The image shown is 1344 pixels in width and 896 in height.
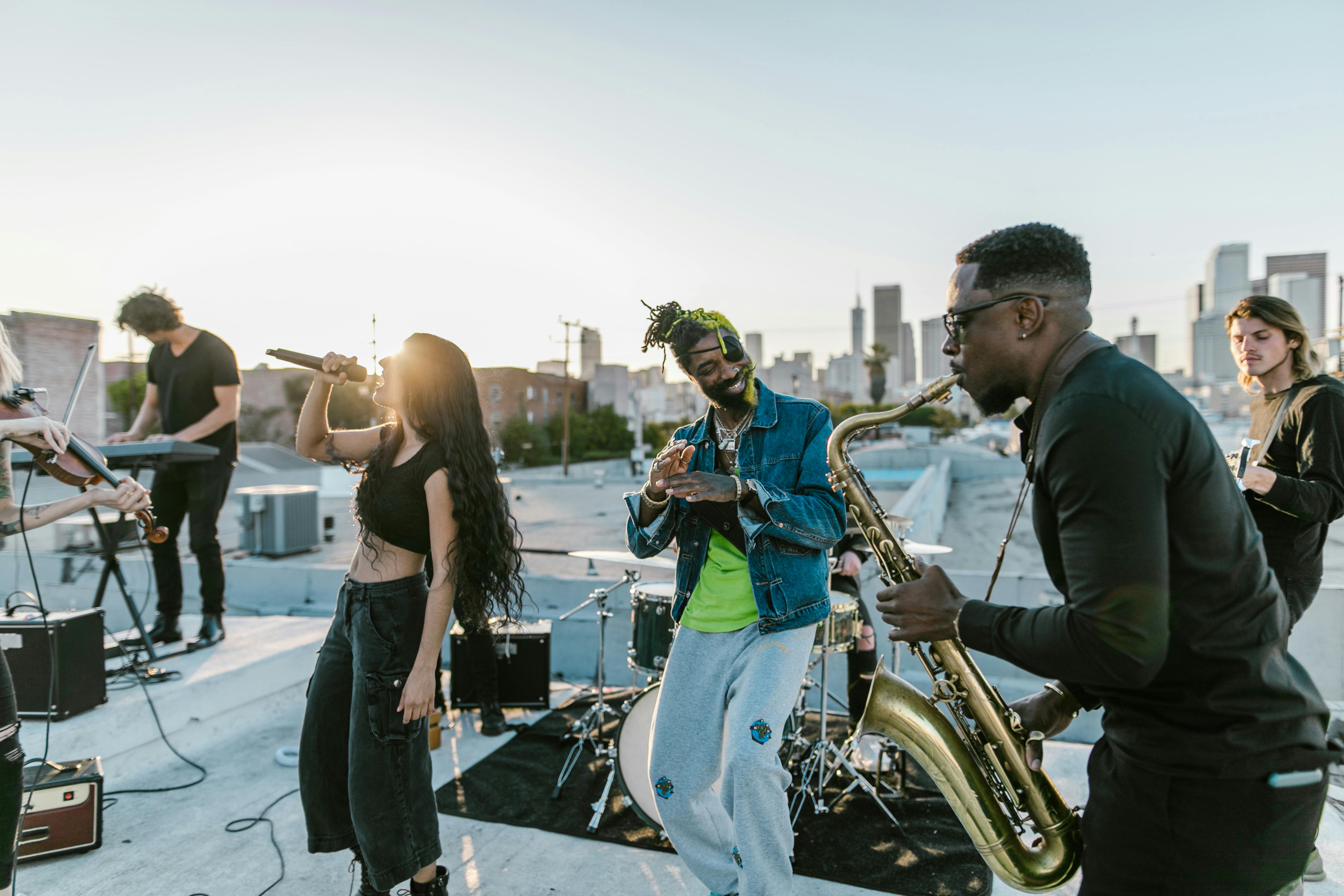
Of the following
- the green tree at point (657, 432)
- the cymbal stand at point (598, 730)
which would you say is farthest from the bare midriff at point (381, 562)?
the green tree at point (657, 432)

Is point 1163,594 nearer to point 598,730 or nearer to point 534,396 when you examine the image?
point 598,730

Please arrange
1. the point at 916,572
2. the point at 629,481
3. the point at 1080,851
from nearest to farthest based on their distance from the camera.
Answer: the point at 1080,851 → the point at 916,572 → the point at 629,481

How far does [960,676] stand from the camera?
2.20 meters

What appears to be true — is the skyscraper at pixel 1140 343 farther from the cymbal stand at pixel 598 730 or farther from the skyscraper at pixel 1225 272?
the cymbal stand at pixel 598 730

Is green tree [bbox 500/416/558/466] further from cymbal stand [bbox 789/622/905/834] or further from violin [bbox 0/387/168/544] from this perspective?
cymbal stand [bbox 789/622/905/834]

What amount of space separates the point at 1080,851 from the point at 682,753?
1.30 meters

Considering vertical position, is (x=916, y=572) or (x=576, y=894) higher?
(x=916, y=572)

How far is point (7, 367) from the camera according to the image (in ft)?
9.14

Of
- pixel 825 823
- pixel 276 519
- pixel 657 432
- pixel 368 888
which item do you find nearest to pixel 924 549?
pixel 825 823

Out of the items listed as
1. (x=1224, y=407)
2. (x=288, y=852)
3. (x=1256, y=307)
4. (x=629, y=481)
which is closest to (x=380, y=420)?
(x=288, y=852)

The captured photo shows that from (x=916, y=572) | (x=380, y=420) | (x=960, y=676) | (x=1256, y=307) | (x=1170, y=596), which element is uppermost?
(x=1256, y=307)

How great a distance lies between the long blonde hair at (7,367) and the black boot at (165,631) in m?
3.75

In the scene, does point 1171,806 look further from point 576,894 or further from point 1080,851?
point 576,894

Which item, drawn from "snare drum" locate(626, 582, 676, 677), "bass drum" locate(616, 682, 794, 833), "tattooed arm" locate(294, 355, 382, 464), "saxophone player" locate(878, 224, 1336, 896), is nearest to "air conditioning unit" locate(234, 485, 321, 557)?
"snare drum" locate(626, 582, 676, 677)
